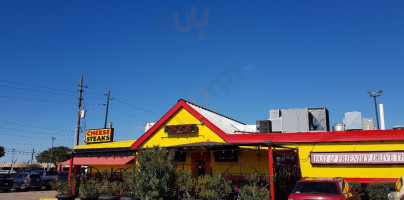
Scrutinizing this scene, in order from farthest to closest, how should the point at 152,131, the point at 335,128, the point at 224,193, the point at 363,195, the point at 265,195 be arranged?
the point at 152,131, the point at 335,128, the point at 363,195, the point at 224,193, the point at 265,195

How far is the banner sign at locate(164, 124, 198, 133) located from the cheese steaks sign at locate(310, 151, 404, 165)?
26.0 feet

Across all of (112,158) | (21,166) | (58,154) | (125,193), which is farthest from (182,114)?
(21,166)

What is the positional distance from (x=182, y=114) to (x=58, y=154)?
8532 cm

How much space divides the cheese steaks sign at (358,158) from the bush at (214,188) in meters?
6.72

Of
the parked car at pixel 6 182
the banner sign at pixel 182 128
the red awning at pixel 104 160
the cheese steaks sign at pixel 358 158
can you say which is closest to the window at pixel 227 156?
the banner sign at pixel 182 128

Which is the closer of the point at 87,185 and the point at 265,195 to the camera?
the point at 265,195

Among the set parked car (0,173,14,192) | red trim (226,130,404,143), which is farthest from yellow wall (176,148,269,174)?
parked car (0,173,14,192)

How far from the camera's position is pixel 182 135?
22375 mm

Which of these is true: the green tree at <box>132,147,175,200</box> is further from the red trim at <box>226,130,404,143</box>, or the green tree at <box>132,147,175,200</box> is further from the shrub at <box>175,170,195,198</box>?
the red trim at <box>226,130,404,143</box>

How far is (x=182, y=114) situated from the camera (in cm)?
2280

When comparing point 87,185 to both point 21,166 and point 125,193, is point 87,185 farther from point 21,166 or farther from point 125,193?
point 21,166

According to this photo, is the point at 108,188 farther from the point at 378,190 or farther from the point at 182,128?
the point at 378,190

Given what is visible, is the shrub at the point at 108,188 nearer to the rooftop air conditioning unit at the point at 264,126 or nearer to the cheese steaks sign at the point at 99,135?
the rooftop air conditioning unit at the point at 264,126

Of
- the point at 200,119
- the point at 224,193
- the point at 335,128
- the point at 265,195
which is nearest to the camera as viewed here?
the point at 265,195
